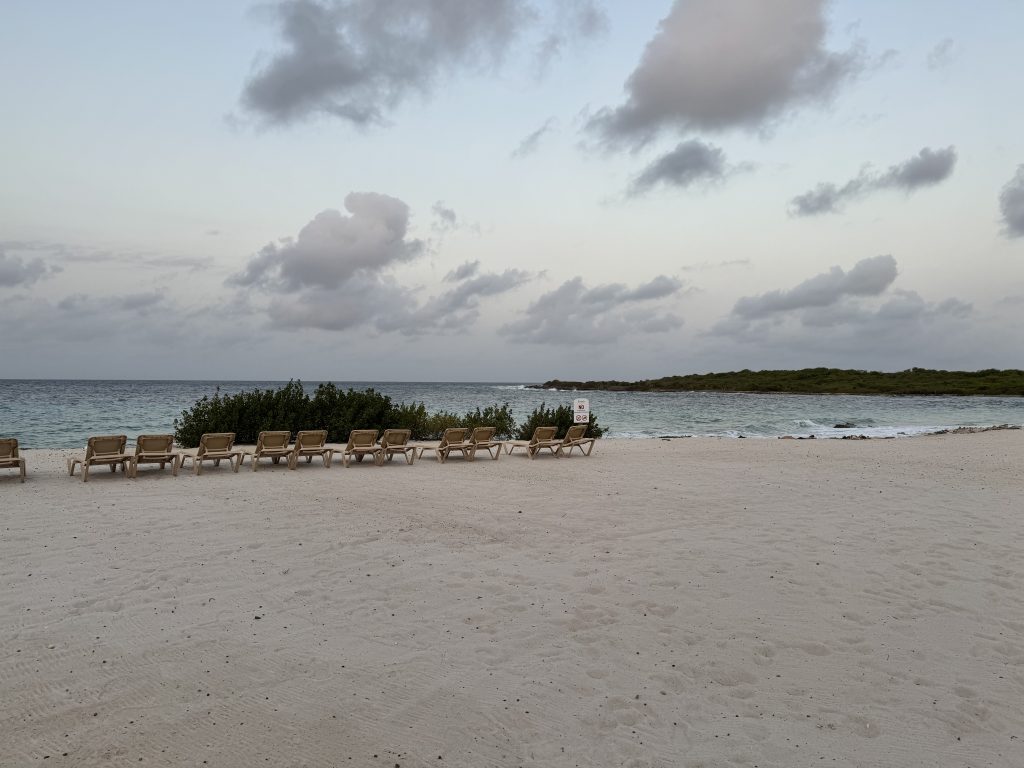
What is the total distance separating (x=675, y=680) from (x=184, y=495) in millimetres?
7997

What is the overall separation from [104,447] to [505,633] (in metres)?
9.15

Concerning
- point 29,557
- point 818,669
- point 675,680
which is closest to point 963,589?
point 818,669

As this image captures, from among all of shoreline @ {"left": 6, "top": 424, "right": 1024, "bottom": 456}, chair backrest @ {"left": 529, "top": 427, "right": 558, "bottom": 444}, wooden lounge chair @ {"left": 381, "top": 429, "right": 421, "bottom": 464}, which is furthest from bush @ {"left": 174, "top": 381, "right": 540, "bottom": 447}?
chair backrest @ {"left": 529, "top": 427, "right": 558, "bottom": 444}

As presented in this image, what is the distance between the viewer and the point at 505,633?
4992mm

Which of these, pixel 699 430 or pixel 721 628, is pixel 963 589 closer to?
pixel 721 628

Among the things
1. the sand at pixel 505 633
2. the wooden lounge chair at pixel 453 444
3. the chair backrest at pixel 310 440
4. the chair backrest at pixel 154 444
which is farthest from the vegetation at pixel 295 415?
the sand at pixel 505 633

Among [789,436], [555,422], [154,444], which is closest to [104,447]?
[154,444]

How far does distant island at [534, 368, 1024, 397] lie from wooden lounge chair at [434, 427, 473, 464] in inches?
3216

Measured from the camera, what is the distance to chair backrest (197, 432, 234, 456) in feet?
39.3

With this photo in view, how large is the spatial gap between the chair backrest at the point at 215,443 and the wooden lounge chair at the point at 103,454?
3.73 ft

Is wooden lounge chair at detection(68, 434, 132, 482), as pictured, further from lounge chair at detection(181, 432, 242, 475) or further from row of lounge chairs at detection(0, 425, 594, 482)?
lounge chair at detection(181, 432, 242, 475)

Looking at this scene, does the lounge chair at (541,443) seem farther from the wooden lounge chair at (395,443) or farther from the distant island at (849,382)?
the distant island at (849,382)

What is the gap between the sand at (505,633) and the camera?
3.66 meters

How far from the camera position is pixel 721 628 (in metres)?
5.13
